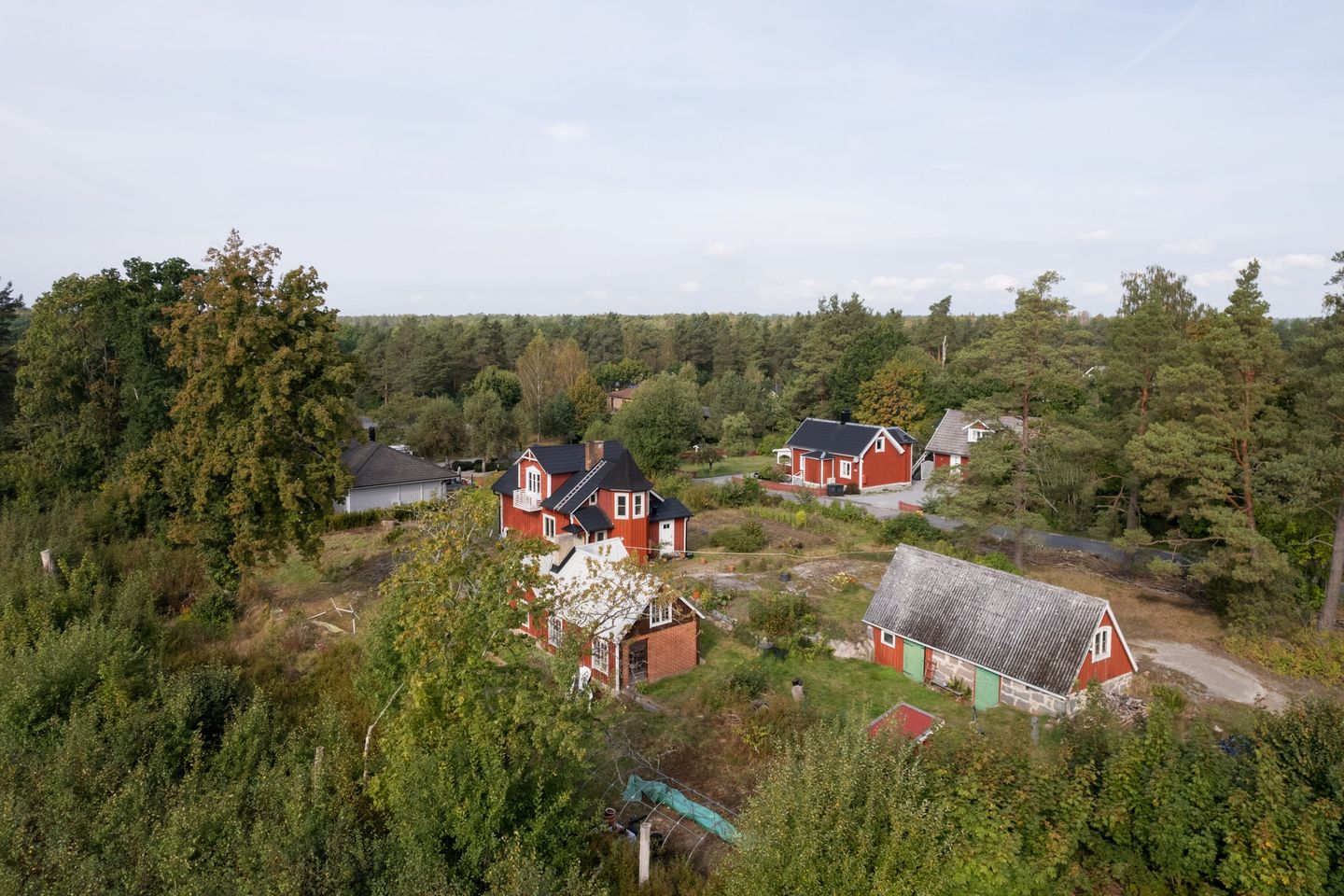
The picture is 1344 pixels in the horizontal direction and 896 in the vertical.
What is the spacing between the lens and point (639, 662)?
1856cm

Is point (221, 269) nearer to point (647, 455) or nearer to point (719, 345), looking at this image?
point (647, 455)

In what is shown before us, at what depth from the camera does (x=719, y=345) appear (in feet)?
287

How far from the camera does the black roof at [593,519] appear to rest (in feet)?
93.8

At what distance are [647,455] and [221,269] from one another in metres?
23.7

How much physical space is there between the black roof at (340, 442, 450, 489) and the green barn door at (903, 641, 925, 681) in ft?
91.1

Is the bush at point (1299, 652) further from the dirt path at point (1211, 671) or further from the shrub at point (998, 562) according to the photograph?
the shrub at point (998, 562)

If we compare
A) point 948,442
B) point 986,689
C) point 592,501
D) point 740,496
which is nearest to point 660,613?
point 986,689

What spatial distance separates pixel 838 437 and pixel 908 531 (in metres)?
14.7

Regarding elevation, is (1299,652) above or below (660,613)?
below

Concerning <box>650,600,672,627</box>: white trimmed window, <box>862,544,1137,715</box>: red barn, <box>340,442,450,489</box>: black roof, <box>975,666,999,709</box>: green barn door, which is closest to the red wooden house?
<box>650,600,672,627</box>: white trimmed window

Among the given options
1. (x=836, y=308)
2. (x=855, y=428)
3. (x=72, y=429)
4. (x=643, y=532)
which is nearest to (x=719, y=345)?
(x=836, y=308)

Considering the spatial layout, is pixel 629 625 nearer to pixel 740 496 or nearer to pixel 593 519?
pixel 593 519

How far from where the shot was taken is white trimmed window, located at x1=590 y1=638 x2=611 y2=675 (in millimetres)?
18250

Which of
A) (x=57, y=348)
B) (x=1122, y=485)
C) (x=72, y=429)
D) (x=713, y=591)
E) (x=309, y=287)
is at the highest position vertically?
(x=309, y=287)
